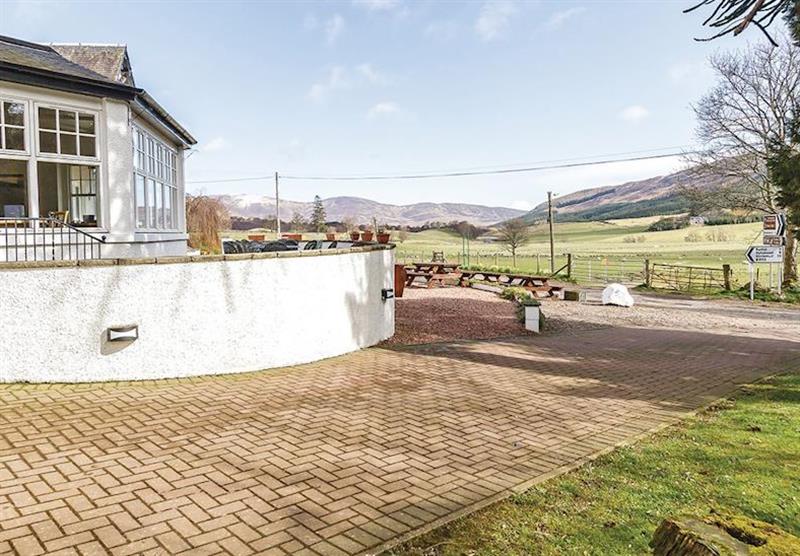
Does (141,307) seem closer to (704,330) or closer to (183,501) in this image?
(183,501)

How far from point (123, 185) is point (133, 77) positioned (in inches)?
317

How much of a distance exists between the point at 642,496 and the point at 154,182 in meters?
11.6

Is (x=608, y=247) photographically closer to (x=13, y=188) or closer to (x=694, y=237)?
(x=694, y=237)

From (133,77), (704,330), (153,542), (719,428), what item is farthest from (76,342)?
(704,330)

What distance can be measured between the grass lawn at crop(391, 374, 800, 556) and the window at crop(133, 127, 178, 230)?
9.29 meters

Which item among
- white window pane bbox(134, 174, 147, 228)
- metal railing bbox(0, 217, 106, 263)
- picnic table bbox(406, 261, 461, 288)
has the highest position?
white window pane bbox(134, 174, 147, 228)

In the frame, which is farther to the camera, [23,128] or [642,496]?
[23,128]

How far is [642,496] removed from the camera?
3.95m

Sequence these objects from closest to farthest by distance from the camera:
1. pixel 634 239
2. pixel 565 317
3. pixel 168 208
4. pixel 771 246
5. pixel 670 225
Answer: pixel 168 208 → pixel 565 317 → pixel 771 246 → pixel 634 239 → pixel 670 225

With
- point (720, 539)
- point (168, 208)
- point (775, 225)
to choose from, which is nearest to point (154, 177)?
point (168, 208)

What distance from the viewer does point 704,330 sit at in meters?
14.8

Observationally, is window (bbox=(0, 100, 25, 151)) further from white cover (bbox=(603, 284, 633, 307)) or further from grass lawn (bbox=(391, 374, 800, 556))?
white cover (bbox=(603, 284, 633, 307))

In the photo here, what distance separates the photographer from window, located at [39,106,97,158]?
351 inches

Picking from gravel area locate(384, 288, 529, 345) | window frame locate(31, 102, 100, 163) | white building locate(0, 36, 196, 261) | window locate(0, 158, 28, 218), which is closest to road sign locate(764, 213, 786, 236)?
gravel area locate(384, 288, 529, 345)
